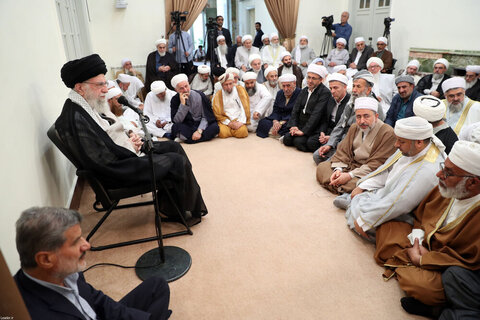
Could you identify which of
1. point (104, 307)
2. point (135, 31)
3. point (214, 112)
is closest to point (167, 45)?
point (135, 31)

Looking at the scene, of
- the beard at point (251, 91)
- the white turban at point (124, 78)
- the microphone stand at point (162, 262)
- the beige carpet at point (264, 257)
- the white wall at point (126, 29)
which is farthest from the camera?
the white wall at point (126, 29)

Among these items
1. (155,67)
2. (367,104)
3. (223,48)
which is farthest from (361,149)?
(223,48)

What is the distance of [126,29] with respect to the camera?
6.64 m

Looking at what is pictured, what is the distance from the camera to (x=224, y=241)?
8.09 ft

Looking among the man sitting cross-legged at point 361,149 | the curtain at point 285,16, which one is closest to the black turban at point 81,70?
the man sitting cross-legged at point 361,149

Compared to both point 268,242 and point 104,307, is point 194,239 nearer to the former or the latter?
point 268,242

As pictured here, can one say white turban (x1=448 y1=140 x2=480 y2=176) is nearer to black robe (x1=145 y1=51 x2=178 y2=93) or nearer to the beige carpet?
the beige carpet

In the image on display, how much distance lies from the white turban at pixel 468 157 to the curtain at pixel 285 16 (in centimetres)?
702

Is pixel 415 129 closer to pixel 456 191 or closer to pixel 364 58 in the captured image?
pixel 456 191

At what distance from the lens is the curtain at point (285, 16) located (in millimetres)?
7941

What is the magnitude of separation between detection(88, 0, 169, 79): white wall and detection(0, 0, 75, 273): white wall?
3932mm

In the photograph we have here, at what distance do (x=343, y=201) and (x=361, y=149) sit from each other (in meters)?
0.58

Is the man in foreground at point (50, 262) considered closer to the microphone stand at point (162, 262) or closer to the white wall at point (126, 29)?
the microphone stand at point (162, 262)

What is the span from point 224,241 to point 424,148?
60.7 inches
